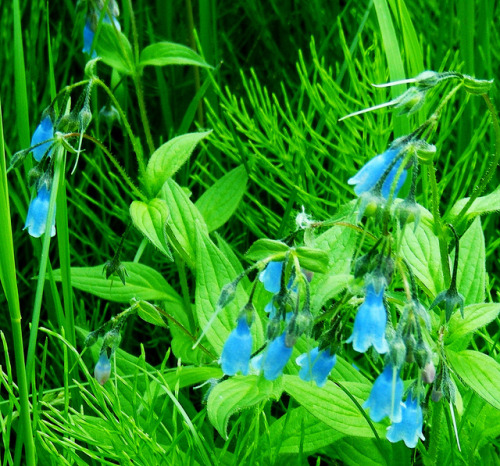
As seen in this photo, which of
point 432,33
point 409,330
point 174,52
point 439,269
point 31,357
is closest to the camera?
point 409,330

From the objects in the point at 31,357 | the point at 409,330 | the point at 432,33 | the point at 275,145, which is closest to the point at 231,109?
the point at 275,145

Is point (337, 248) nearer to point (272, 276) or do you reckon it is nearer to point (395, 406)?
point (272, 276)

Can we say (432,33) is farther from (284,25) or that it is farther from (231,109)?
(231,109)

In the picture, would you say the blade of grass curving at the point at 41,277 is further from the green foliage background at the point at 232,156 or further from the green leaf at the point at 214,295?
the green leaf at the point at 214,295

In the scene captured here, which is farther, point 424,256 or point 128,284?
point 128,284

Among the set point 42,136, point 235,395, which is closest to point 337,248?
point 235,395

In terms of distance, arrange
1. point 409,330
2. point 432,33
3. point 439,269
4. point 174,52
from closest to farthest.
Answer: point 409,330 → point 439,269 → point 174,52 → point 432,33

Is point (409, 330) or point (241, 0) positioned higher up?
point (241, 0)
